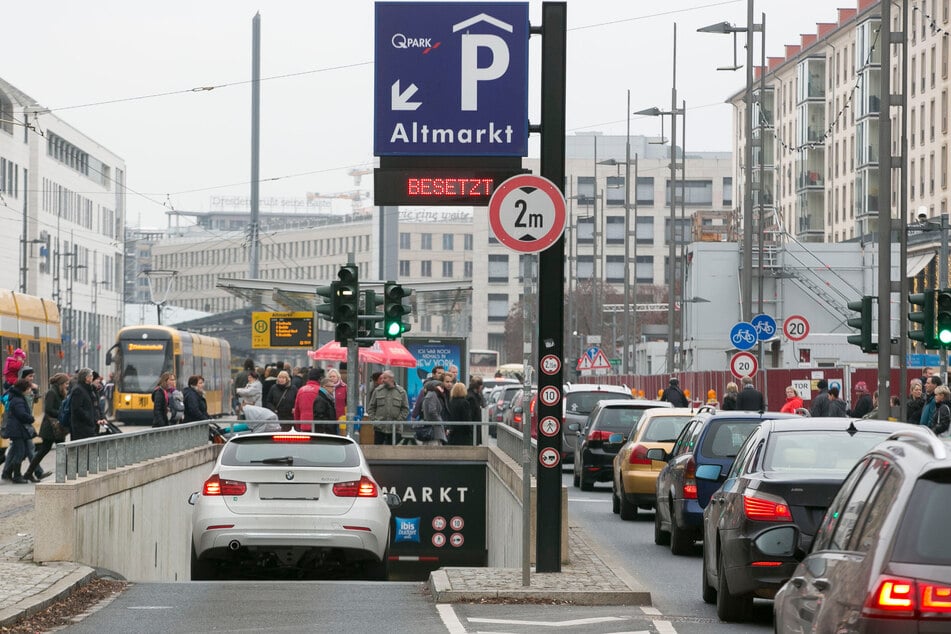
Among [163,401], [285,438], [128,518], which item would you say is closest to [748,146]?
[163,401]

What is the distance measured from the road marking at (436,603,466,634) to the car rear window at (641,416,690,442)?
A: 428 inches

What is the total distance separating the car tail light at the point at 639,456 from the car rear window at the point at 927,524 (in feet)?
56.6

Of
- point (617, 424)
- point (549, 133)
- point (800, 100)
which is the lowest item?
point (617, 424)

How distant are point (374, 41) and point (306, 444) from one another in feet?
14.3

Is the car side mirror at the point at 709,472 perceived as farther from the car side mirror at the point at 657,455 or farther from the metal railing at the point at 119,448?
the metal railing at the point at 119,448

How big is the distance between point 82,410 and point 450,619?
48.7ft

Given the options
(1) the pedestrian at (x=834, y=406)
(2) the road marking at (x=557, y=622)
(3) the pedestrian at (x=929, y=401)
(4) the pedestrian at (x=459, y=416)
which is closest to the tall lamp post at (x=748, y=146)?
(1) the pedestrian at (x=834, y=406)

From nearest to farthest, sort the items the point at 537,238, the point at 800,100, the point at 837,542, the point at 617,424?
1. the point at 837,542
2. the point at 537,238
3. the point at 617,424
4. the point at 800,100

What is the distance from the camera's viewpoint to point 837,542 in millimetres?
6559

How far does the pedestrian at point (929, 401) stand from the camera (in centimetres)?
2772

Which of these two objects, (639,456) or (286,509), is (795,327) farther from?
(286,509)

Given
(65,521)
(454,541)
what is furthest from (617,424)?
(65,521)

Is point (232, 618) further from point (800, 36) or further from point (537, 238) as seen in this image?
point (800, 36)

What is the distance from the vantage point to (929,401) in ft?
93.4
